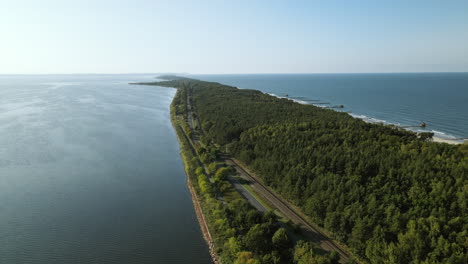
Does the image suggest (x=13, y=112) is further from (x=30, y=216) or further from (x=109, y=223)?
(x=109, y=223)

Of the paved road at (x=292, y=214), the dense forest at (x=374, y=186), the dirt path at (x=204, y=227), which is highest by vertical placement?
the dense forest at (x=374, y=186)

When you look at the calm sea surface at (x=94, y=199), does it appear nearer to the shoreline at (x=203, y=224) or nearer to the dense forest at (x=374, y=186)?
the shoreline at (x=203, y=224)

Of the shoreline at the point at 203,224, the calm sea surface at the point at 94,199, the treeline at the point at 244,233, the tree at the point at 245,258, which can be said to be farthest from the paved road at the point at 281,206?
the calm sea surface at the point at 94,199

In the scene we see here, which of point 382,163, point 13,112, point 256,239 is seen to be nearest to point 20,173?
point 256,239

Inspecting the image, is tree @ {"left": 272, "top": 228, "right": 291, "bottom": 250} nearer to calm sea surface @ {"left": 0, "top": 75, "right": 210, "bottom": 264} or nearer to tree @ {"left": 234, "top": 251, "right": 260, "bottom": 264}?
tree @ {"left": 234, "top": 251, "right": 260, "bottom": 264}

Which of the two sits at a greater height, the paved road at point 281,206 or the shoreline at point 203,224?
the paved road at point 281,206

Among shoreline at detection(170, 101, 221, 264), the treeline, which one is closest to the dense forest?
the treeline
